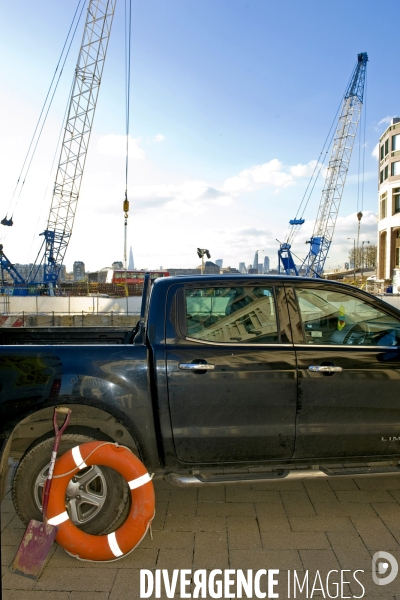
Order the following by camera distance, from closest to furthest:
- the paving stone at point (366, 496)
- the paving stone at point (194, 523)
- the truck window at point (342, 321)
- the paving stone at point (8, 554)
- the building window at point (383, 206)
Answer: the paving stone at point (8, 554), the paving stone at point (194, 523), the truck window at point (342, 321), the paving stone at point (366, 496), the building window at point (383, 206)

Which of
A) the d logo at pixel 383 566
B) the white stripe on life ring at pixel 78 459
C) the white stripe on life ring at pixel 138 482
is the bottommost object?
the d logo at pixel 383 566

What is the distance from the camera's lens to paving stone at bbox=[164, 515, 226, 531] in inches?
124

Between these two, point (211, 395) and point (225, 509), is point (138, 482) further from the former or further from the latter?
point (225, 509)

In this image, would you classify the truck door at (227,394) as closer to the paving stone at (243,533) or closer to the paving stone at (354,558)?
the paving stone at (243,533)

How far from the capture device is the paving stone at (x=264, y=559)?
2.69 m

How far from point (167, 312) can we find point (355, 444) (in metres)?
1.70

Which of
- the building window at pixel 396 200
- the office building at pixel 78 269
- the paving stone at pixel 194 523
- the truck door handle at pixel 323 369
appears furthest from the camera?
the office building at pixel 78 269

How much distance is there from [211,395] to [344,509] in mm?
1562

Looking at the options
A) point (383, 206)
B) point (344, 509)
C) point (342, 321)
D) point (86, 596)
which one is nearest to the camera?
point (86, 596)

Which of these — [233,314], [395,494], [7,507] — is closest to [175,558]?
[7,507]

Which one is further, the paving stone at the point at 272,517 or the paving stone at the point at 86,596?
the paving stone at the point at 272,517

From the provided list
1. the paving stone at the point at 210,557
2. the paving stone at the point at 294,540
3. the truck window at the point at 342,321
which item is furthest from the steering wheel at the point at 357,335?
the paving stone at the point at 210,557

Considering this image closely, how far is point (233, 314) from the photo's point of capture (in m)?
3.29

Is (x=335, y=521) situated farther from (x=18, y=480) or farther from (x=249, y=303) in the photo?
(x=18, y=480)
